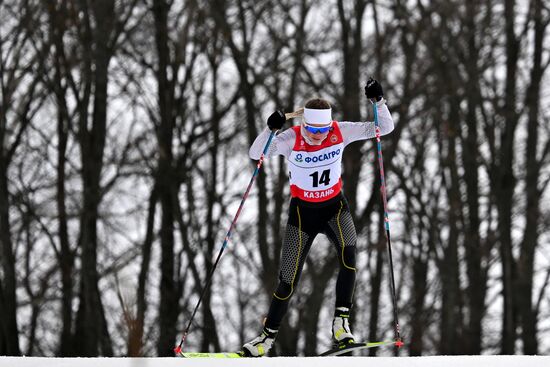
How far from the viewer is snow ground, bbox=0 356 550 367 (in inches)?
306

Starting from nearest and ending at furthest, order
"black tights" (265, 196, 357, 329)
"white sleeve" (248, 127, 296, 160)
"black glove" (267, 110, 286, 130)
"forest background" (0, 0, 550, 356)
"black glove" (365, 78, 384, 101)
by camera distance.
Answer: "black glove" (267, 110, 286, 130) < "black glove" (365, 78, 384, 101) < "white sleeve" (248, 127, 296, 160) < "black tights" (265, 196, 357, 329) < "forest background" (0, 0, 550, 356)

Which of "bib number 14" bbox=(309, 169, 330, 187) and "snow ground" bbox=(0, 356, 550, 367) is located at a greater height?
"bib number 14" bbox=(309, 169, 330, 187)

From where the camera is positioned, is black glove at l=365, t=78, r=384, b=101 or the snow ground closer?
black glove at l=365, t=78, r=384, b=101

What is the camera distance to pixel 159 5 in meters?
17.1

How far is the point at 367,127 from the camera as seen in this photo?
770 centimetres

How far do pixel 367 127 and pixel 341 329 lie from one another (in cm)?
156

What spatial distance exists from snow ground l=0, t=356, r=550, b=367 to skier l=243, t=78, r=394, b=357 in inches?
9.4

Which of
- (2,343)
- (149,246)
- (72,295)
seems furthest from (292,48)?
(2,343)

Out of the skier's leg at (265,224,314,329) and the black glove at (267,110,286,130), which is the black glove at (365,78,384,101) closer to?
the black glove at (267,110,286,130)

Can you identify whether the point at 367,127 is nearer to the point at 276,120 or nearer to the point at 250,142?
the point at 276,120

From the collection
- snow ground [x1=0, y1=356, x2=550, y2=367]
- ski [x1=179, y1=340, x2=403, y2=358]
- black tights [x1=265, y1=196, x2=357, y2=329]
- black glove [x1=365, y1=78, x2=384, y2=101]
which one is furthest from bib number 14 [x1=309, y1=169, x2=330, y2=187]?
snow ground [x1=0, y1=356, x2=550, y2=367]

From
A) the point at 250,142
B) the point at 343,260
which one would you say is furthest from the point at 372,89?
the point at 250,142

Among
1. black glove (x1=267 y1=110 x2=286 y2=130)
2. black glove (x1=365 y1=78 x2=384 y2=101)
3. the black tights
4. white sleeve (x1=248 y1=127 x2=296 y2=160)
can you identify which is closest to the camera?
black glove (x1=267 y1=110 x2=286 y2=130)

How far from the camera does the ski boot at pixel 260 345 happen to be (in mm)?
7848
